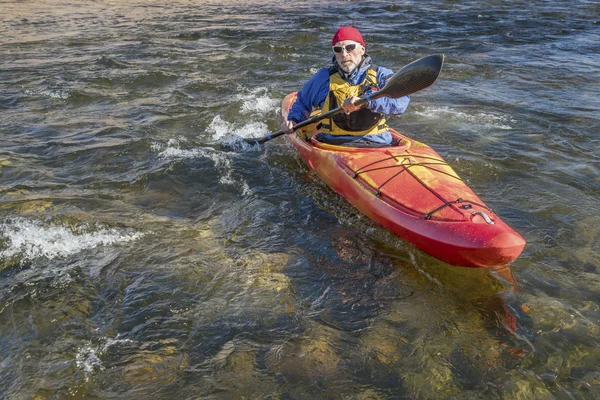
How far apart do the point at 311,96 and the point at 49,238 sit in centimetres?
283

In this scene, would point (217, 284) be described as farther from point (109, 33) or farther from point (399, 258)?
point (109, 33)

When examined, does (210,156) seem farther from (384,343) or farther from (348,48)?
(384,343)

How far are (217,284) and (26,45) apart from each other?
Answer: 1019cm

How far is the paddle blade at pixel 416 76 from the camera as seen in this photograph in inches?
177

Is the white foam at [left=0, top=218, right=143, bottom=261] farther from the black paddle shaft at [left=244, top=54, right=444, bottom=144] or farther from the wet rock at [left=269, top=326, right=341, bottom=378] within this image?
the black paddle shaft at [left=244, top=54, right=444, bottom=144]

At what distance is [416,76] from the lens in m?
4.54

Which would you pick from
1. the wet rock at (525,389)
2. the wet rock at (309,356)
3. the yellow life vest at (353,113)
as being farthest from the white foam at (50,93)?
the wet rock at (525,389)

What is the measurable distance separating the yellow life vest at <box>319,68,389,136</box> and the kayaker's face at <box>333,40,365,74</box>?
0.14 m

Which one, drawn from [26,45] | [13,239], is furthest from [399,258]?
[26,45]

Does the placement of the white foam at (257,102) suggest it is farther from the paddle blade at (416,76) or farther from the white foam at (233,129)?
the paddle blade at (416,76)

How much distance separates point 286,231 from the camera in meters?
4.64

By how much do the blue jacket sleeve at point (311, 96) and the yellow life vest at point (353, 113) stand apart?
0.11 meters

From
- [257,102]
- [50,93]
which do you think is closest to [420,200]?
[257,102]

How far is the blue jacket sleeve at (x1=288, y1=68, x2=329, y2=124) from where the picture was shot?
526 cm
